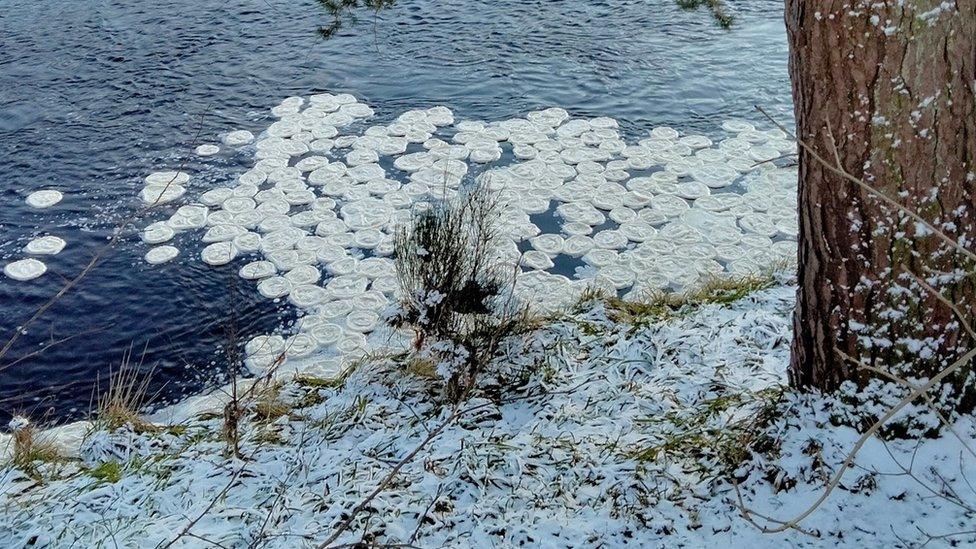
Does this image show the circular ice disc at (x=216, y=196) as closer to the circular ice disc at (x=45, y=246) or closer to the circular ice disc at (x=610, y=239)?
the circular ice disc at (x=45, y=246)

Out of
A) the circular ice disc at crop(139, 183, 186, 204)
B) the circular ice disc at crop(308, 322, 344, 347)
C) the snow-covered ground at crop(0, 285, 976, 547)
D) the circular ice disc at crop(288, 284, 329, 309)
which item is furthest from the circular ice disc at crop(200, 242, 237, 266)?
the snow-covered ground at crop(0, 285, 976, 547)

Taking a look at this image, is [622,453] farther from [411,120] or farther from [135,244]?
[411,120]

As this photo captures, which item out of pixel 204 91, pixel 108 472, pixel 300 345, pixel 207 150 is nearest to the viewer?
pixel 108 472

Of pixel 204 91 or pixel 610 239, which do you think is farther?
pixel 204 91

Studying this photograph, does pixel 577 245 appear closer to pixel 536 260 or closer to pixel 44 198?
pixel 536 260

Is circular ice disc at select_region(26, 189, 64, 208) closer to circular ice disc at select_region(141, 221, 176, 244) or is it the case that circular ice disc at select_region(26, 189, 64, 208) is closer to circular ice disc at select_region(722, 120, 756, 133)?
circular ice disc at select_region(141, 221, 176, 244)

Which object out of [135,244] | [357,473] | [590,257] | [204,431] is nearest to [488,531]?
[357,473]

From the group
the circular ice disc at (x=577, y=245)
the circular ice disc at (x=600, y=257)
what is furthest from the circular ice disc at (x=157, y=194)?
the circular ice disc at (x=600, y=257)

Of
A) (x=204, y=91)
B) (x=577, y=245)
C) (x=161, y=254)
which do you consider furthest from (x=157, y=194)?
(x=577, y=245)
